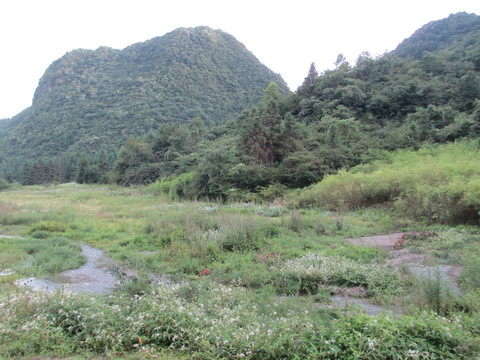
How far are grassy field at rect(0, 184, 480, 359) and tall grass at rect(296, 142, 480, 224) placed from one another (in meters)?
0.89

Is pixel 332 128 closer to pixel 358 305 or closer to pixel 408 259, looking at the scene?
pixel 408 259

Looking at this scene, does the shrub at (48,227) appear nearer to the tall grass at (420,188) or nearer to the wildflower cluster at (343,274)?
the wildflower cluster at (343,274)

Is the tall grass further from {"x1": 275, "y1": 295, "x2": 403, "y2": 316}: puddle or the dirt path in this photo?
{"x1": 275, "y1": 295, "x2": 403, "y2": 316}: puddle

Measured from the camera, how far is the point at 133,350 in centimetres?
344

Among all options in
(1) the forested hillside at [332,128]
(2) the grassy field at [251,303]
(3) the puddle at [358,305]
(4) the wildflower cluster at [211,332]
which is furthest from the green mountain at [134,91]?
(4) the wildflower cluster at [211,332]

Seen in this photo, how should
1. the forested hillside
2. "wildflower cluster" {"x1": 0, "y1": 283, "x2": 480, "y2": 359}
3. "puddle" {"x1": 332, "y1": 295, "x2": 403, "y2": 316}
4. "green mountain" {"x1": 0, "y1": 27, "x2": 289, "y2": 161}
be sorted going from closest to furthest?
1. "wildflower cluster" {"x1": 0, "y1": 283, "x2": 480, "y2": 359}
2. "puddle" {"x1": 332, "y1": 295, "x2": 403, "y2": 316}
3. the forested hillside
4. "green mountain" {"x1": 0, "y1": 27, "x2": 289, "y2": 161}

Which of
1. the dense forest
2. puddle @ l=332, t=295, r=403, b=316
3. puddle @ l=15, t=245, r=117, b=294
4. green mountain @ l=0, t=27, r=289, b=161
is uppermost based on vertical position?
green mountain @ l=0, t=27, r=289, b=161

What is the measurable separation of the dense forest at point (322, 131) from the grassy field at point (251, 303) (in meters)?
11.0

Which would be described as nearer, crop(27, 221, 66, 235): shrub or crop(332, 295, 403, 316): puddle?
crop(332, 295, 403, 316): puddle

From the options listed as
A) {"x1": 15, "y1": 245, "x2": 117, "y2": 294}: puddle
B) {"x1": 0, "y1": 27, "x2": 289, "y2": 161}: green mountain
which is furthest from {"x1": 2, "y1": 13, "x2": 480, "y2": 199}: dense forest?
{"x1": 0, "y1": 27, "x2": 289, "y2": 161}: green mountain

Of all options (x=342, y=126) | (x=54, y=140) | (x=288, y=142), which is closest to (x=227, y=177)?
(x=288, y=142)

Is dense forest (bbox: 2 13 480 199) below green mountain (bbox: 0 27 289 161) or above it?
below

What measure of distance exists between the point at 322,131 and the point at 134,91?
2778 inches

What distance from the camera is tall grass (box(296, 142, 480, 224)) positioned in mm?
9750
